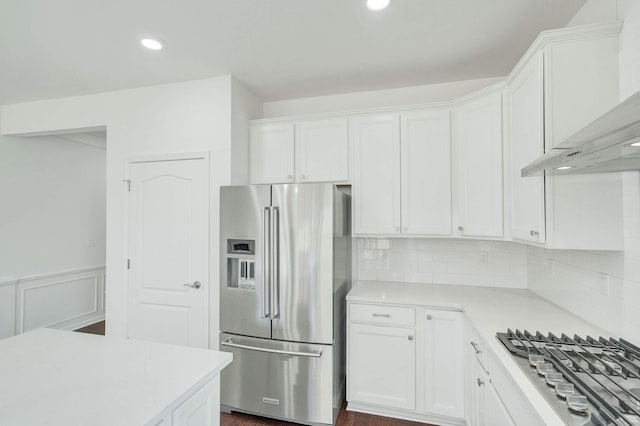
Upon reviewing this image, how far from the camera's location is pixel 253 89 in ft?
9.49

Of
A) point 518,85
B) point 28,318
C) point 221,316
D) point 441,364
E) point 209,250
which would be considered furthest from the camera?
point 28,318

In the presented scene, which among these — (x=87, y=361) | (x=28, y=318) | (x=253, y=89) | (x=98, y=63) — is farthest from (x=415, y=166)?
(x=28, y=318)

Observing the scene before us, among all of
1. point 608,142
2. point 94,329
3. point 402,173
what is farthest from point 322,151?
point 94,329

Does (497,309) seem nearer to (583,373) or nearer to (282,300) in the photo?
(583,373)

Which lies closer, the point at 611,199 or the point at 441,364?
the point at 611,199

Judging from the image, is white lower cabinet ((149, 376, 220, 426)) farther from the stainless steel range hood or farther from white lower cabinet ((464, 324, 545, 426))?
the stainless steel range hood

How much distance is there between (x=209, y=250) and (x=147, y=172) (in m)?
0.96

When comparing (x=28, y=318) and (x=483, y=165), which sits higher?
(x=483, y=165)

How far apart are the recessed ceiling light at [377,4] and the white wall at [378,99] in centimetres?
112

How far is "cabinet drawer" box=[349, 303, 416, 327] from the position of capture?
2.20 m

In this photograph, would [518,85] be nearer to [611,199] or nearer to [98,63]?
[611,199]

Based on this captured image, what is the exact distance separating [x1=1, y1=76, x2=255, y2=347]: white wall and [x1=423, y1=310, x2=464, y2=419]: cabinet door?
5.58 ft

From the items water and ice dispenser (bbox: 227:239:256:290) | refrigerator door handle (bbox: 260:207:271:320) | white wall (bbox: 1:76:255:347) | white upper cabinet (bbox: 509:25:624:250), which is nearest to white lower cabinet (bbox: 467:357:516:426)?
white upper cabinet (bbox: 509:25:624:250)

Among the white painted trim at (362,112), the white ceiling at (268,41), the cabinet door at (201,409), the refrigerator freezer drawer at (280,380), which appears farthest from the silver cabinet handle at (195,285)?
the white ceiling at (268,41)
